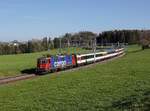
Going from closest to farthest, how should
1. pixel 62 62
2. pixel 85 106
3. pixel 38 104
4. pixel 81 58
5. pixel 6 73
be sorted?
pixel 85 106, pixel 38 104, pixel 6 73, pixel 62 62, pixel 81 58

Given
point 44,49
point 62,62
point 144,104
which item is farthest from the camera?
point 44,49

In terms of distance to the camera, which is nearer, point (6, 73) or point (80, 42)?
point (6, 73)

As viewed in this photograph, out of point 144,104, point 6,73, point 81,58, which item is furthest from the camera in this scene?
point 81,58

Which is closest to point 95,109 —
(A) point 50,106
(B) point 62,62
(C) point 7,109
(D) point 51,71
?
(A) point 50,106

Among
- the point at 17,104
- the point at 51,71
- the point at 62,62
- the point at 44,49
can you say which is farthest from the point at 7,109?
the point at 44,49

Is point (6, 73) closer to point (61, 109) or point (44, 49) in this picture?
point (61, 109)

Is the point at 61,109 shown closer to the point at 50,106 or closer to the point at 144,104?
the point at 50,106

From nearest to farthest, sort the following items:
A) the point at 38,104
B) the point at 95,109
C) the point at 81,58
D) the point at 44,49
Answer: the point at 95,109, the point at 38,104, the point at 81,58, the point at 44,49

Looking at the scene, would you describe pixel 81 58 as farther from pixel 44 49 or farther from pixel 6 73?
pixel 44 49

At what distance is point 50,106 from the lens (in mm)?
17453

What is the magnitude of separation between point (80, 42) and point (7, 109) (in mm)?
166065

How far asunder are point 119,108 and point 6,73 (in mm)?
42242

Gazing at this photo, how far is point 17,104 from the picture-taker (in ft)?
61.6

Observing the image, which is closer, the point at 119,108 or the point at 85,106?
the point at 119,108
